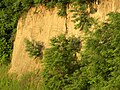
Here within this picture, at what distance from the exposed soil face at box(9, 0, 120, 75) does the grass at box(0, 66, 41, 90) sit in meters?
0.30

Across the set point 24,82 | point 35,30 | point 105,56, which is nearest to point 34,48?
point 35,30

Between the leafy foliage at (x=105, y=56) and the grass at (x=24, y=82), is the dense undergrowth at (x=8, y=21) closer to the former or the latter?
the grass at (x=24, y=82)

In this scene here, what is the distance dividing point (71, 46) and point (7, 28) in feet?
11.8

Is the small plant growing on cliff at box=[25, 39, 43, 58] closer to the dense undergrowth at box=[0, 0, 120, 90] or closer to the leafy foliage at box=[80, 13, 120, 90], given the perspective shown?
the dense undergrowth at box=[0, 0, 120, 90]

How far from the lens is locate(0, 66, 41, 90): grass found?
13330 millimetres

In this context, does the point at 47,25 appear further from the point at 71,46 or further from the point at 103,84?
the point at 103,84

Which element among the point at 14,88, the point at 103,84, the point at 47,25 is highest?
the point at 47,25

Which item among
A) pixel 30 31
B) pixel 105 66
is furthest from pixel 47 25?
pixel 105 66

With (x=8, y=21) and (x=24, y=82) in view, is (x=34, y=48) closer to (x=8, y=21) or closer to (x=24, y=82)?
(x=24, y=82)

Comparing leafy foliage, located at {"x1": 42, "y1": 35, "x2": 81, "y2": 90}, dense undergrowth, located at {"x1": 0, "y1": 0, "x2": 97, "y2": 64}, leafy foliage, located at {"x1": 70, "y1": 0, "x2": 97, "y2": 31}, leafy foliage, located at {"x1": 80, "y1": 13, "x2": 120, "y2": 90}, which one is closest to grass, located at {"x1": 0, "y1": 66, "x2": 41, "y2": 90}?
leafy foliage, located at {"x1": 42, "y1": 35, "x2": 81, "y2": 90}

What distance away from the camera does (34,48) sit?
1377 centimetres

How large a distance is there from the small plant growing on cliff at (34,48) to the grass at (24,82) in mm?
574

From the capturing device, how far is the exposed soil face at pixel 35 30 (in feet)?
43.8

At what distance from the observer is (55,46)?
41.3 feet
